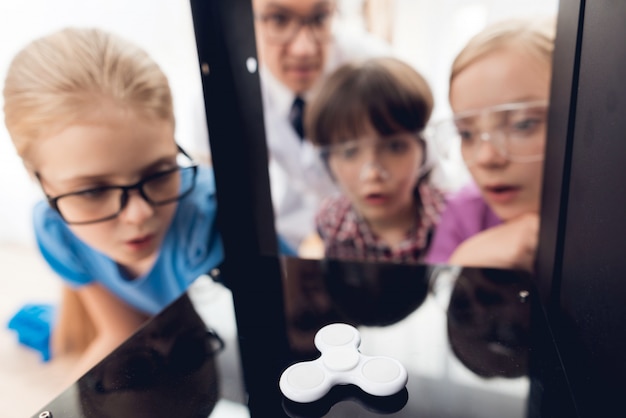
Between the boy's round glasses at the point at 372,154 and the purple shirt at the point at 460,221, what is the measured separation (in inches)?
3.5

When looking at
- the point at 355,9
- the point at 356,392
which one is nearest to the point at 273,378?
the point at 356,392

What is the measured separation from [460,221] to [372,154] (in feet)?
0.67

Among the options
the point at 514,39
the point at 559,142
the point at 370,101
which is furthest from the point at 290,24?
the point at 559,142

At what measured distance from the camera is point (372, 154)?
2.82 feet

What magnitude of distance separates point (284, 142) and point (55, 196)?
41 cm

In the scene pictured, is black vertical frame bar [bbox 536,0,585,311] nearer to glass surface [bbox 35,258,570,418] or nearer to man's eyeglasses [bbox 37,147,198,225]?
glass surface [bbox 35,258,570,418]

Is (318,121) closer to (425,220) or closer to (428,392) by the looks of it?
(425,220)

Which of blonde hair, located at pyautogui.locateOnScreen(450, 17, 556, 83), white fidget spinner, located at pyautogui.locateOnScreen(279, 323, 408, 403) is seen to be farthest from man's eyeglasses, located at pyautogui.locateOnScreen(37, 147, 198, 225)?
blonde hair, located at pyautogui.locateOnScreen(450, 17, 556, 83)

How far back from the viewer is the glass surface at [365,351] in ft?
1.55

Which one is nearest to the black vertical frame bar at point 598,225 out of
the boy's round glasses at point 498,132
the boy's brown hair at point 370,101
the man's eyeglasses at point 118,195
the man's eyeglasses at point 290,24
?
the boy's round glasses at point 498,132

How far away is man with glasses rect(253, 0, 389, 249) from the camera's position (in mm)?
801

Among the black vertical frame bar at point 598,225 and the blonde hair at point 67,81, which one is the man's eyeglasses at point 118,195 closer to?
the blonde hair at point 67,81

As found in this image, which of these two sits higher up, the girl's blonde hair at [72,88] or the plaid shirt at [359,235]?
the girl's blonde hair at [72,88]

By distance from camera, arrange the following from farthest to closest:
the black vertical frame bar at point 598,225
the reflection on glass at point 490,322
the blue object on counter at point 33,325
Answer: the blue object on counter at point 33,325 → the reflection on glass at point 490,322 → the black vertical frame bar at point 598,225
